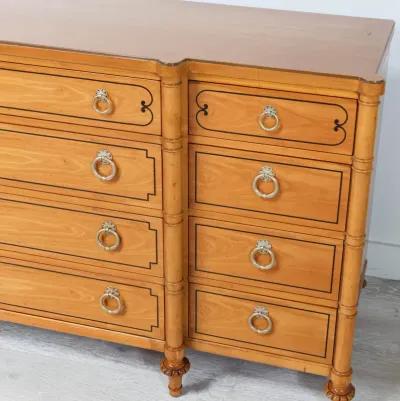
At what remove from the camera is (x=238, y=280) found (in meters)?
2.11

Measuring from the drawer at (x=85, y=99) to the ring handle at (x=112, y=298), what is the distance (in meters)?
0.49

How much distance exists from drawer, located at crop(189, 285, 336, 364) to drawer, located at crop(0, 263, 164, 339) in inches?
4.9

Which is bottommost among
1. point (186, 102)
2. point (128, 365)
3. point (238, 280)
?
point (128, 365)

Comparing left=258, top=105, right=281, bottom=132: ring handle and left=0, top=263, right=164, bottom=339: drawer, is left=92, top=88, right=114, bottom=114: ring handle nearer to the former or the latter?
left=258, top=105, right=281, bottom=132: ring handle

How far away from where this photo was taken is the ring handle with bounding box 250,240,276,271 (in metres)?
2.04

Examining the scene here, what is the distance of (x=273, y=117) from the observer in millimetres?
1893

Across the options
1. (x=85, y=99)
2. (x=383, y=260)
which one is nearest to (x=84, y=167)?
(x=85, y=99)

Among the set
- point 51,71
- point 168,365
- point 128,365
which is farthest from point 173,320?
point 51,71

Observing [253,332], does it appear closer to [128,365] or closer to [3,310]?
[128,365]

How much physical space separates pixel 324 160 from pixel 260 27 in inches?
18.9

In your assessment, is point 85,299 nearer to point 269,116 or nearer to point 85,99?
point 85,99

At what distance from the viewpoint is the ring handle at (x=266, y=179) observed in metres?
1.96

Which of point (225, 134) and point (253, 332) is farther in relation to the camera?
point (253, 332)

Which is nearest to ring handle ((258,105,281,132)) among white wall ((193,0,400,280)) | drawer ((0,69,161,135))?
drawer ((0,69,161,135))
